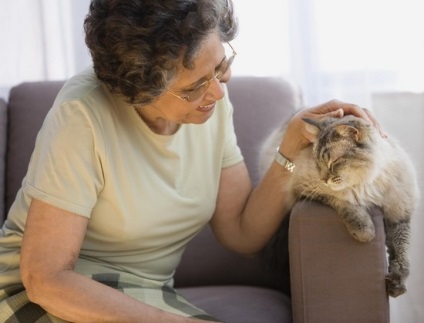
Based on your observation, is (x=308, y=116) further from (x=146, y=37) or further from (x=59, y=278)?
(x=59, y=278)

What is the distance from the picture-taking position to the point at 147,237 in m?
1.67

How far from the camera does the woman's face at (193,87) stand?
1.48m

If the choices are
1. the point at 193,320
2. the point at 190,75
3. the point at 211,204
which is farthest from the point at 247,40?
the point at 193,320

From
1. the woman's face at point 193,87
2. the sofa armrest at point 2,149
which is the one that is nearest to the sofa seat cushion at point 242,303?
the woman's face at point 193,87

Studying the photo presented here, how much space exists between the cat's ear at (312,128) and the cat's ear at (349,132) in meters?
0.05

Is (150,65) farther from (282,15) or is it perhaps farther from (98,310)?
(282,15)

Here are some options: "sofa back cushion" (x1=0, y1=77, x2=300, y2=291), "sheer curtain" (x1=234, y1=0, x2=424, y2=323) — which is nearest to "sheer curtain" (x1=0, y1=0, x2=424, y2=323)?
"sheer curtain" (x1=234, y1=0, x2=424, y2=323)

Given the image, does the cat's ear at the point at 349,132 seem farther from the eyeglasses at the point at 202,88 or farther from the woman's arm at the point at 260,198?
the eyeglasses at the point at 202,88

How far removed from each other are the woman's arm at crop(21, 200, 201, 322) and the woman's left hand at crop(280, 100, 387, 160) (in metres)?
0.56

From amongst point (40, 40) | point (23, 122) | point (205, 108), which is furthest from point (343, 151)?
point (40, 40)

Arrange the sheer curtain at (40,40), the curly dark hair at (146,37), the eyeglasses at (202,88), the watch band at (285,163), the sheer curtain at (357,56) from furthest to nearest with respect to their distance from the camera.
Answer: the sheer curtain at (40,40) → the sheer curtain at (357,56) → the watch band at (285,163) → the eyeglasses at (202,88) → the curly dark hair at (146,37)

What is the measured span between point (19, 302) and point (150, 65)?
59 cm

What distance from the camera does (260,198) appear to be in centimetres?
180

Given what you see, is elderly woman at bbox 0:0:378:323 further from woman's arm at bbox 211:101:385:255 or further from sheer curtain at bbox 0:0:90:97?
sheer curtain at bbox 0:0:90:97
